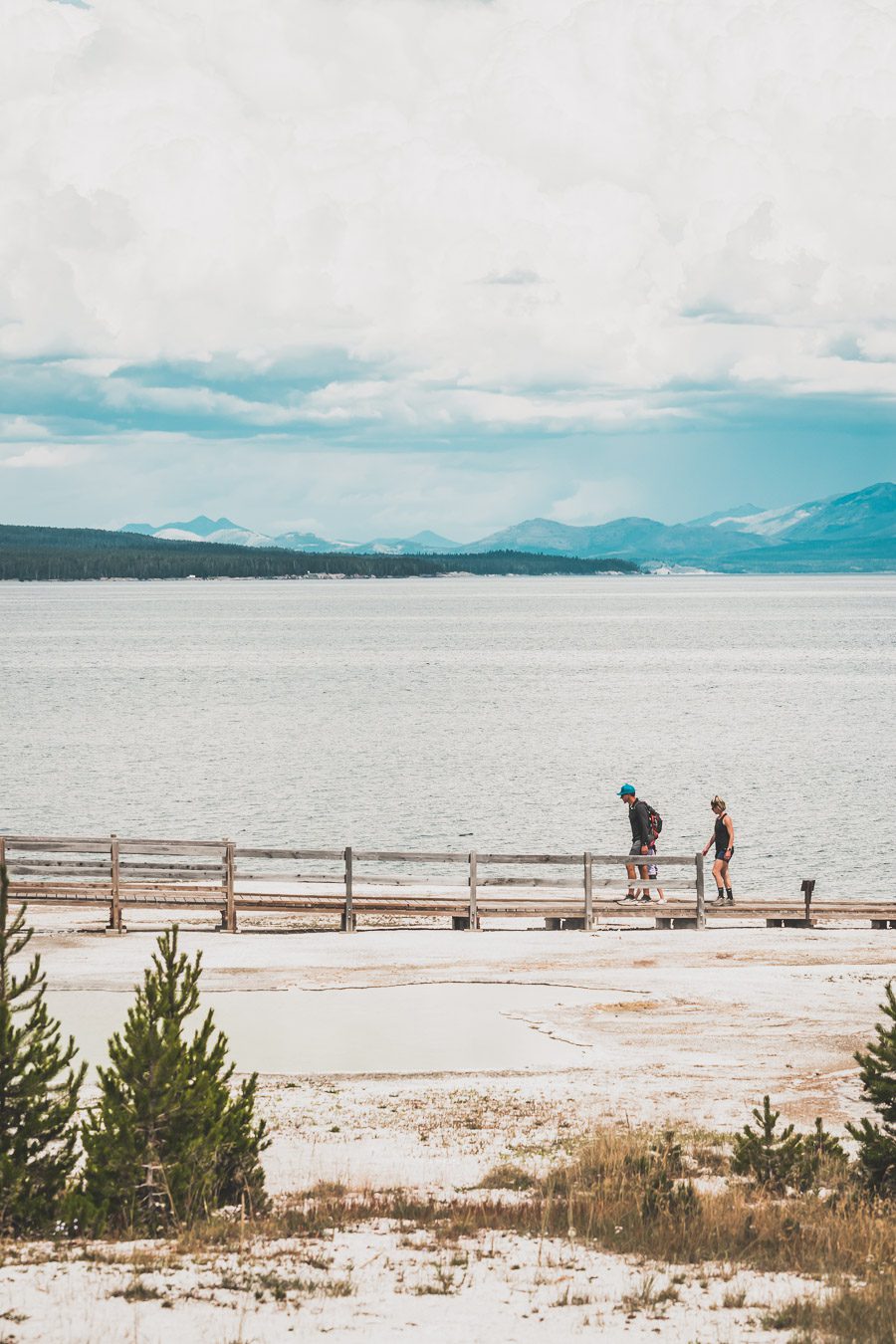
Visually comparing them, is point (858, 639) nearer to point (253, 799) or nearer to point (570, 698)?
point (570, 698)

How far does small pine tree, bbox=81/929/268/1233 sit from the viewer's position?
9578 millimetres

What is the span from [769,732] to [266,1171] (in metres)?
68.1

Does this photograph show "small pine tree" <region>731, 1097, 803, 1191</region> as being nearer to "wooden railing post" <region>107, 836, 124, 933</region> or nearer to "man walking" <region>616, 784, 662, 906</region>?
"wooden railing post" <region>107, 836, 124, 933</region>

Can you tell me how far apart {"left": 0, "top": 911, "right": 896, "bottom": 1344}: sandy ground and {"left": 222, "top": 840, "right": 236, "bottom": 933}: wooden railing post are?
0.36 m

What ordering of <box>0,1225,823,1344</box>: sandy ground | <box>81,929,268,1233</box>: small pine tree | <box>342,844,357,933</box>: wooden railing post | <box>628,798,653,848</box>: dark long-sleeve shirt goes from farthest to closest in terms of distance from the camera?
<box>628,798,653,848</box>: dark long-sleeve shirt
<box>342,844,357,933</box>: wooden railing post
<box>81,929,268,1233</box>: small pine tree
<box>0,1225,823,1344</box>: sandy ground

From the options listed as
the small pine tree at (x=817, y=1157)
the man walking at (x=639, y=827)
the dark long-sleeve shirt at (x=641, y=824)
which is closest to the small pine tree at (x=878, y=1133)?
the small pine tree at (x=817, y=1157)

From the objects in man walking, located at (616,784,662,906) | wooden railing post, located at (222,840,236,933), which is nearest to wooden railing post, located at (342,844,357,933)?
wooden railing post, located at (222,840,236,933)

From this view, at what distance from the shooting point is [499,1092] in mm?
15016

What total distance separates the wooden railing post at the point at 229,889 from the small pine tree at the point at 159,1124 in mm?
13218

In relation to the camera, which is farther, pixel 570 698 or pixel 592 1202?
pixel 570 698

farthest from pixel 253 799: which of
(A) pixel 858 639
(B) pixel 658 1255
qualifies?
(A) pixel 858 639

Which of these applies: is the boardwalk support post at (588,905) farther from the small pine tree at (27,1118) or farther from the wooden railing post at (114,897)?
the small pine tree at (27,1118)

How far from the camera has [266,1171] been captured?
40.1 ft

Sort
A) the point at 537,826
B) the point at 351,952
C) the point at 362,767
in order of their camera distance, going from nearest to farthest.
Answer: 1. the point at 351,952
2. the point at 537,826
3. the point at 362,767
